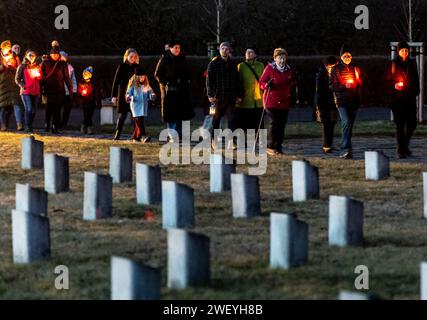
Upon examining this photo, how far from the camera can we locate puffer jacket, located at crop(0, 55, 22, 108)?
1224 inches

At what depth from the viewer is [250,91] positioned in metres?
25.1

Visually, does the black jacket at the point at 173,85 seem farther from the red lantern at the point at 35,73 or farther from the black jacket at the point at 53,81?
the red lantern at the point at 35,73

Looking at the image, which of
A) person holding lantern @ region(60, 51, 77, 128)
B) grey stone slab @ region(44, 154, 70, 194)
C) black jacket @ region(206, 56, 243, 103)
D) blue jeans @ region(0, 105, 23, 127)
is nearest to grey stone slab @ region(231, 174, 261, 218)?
grey stone slab @ region(44, 154, 70, 194)

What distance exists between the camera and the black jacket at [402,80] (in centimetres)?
2320

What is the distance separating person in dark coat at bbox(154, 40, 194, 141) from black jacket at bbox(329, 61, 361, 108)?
137 inches

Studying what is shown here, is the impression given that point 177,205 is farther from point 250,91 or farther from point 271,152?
point 250,91

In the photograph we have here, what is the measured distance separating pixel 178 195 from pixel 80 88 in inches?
668

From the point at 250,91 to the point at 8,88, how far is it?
7.77 m

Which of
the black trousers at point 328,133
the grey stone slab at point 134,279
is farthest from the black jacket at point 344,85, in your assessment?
the grey stone slab at point 134,279

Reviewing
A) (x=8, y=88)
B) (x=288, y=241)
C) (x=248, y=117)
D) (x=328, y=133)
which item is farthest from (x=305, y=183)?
(x=8, y=88)

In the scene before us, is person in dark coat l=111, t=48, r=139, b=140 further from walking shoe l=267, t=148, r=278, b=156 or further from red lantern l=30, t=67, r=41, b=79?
walking shoe l=267, t=148, r=278, b=156

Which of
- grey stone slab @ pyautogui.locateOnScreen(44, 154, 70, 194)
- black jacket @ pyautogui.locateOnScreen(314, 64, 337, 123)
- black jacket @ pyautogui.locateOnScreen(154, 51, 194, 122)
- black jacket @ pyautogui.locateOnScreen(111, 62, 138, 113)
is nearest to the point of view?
grey stone slab @ pyautogui.locateOnScreen(44, 154, 70, 194)
